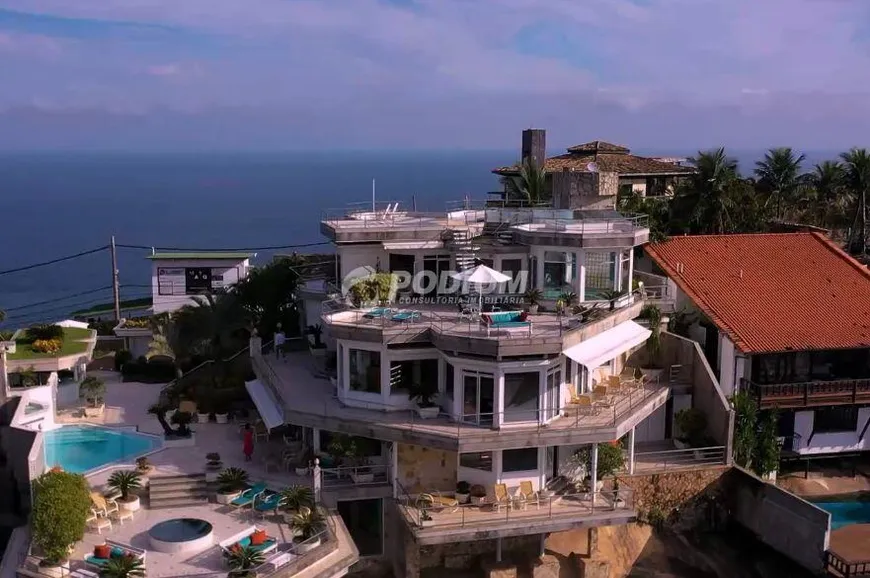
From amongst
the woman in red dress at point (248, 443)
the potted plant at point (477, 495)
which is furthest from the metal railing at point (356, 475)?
the woman in red dress at point (248, 443)

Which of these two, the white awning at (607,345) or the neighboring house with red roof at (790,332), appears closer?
Answer: the white awning at (607,345)

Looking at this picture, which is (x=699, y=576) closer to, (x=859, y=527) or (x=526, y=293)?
(x=859, y=527)

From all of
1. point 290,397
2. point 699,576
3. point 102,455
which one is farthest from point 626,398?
point 102,455

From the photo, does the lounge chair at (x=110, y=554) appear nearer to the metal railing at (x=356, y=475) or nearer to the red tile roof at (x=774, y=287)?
the metal railing at (x=356, y=475)

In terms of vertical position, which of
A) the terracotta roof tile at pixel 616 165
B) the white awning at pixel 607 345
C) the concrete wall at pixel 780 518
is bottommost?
the concrete wall at pixel 780 518

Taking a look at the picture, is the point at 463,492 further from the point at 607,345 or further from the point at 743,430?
the point at 743,430

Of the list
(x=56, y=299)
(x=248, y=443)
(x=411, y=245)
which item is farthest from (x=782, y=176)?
(x=56, y=299)

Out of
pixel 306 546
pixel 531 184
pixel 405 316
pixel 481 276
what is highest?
pixel 531 184

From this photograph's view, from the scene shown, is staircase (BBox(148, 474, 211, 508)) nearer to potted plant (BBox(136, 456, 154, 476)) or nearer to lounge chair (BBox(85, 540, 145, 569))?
potted plant (BBox(136, 456, 154, 476))
